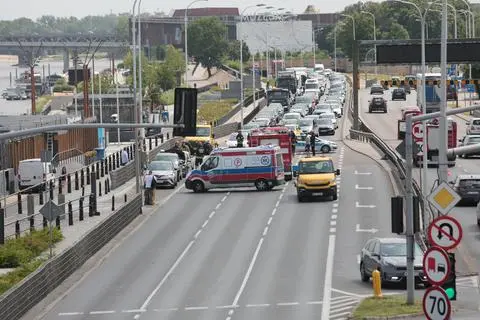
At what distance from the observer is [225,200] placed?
59.2 metres

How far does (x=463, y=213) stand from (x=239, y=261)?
41.4 ft

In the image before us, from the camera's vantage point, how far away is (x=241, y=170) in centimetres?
6138

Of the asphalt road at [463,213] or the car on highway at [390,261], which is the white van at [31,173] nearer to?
the asphalt road at [463,213]

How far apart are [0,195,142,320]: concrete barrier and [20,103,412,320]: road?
0.60m

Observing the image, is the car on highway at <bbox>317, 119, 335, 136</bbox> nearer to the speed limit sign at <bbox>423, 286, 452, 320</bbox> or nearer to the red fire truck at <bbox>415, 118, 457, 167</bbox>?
the red fire truck at <bbox>415, 118, 457, 167</bbox>

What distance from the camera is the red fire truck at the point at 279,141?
6631 centimetres

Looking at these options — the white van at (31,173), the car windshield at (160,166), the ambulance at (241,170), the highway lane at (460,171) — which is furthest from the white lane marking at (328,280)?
the white van at (31,173)

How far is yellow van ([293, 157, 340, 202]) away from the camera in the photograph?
186 ft

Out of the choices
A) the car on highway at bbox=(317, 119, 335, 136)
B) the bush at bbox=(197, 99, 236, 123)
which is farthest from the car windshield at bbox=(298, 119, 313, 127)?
the bush at bbox=(197, 99, 236, 123)

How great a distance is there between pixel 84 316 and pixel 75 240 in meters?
9.72

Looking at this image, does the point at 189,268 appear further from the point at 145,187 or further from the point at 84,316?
the point at 145,187

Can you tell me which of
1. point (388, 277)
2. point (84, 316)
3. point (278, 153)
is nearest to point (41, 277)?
point (84, 316)

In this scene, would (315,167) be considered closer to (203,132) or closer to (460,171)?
(460,171)

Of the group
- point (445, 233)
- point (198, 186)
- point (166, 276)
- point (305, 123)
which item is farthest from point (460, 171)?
point (445, 233)
